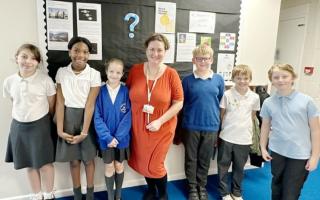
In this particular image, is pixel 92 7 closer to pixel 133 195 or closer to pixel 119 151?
pixel 119 151

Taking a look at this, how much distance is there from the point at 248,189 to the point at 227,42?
5.21 ft

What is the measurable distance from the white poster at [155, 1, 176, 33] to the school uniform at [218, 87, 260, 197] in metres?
0.84

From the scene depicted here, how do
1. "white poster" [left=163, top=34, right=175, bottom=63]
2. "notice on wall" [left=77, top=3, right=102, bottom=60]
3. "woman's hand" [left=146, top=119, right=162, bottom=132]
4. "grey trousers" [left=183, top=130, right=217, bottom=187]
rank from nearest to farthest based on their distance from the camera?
"woman's hand" [left=146, top=119, right=162, bottom=132], "notice on wall" [left=77, top=3, right=102, bottom=60], "grey trousers" [left=183, top=130, right=217, bottom=187], "white poster" [left=163, top=34, right=175, bottom=63]

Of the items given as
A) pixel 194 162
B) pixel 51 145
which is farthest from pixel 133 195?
pixel 51 145

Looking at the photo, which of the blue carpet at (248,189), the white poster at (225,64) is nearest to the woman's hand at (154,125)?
the blue carpet at (248,189)

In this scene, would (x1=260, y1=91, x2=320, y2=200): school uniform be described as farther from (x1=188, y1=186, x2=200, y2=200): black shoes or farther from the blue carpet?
(x1=188, y1=186, x2=200, y2=200): black shoes

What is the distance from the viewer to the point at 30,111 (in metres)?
1.72

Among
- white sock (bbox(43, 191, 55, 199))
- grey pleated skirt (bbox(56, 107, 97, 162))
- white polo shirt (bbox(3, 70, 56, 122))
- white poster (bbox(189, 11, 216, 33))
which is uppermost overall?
white poster (bbox(189, 11, 216, 33))

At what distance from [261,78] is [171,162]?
1.45 meters

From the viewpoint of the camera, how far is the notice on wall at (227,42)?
8.14 ft

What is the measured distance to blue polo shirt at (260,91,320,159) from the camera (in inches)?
63.6

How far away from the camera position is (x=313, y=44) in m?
3.51

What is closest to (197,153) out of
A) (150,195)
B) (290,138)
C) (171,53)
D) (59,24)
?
(150,195)

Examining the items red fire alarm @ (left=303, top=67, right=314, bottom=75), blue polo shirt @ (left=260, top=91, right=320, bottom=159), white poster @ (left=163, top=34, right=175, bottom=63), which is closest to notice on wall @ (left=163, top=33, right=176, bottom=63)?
white poster @ (left=163, top=34, right=175, bottom=63)
